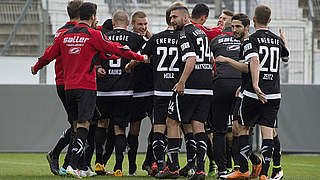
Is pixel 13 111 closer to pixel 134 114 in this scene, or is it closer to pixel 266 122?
pixel 134 114

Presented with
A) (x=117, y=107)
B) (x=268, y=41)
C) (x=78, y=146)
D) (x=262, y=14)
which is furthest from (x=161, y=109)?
(x=262, y=14)

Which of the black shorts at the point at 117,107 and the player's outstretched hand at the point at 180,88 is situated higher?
the player's outstretched hand at the point at 180,88

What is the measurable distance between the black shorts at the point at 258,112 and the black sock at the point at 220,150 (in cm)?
73

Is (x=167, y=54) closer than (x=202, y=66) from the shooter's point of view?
No

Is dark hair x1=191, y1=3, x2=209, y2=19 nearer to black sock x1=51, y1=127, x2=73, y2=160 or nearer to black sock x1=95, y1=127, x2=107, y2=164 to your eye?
black sock x1=95, y1=127, x2=107, y2=164

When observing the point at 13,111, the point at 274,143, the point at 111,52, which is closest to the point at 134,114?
the point at 111,52

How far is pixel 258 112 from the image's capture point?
6.95m

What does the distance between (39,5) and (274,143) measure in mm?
7311

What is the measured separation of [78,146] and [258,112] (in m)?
1.97

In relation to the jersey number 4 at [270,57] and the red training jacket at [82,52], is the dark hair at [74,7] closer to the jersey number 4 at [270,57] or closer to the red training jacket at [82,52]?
the red training jacket at [82,52]

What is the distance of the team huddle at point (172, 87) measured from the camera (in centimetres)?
688

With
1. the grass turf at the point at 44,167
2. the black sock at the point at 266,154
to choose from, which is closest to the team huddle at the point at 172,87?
the black sock at the point at 266,154

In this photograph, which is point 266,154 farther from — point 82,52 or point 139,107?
point 82,52

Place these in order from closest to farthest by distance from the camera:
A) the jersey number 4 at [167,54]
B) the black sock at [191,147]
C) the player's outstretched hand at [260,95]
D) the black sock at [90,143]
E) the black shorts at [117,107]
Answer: the player's outstretched hand at [260,95] < the black sock at [191,147] < the jersey number 4 at [167,54] < the black shorts at [117,107] < the black sock at [90,143]
